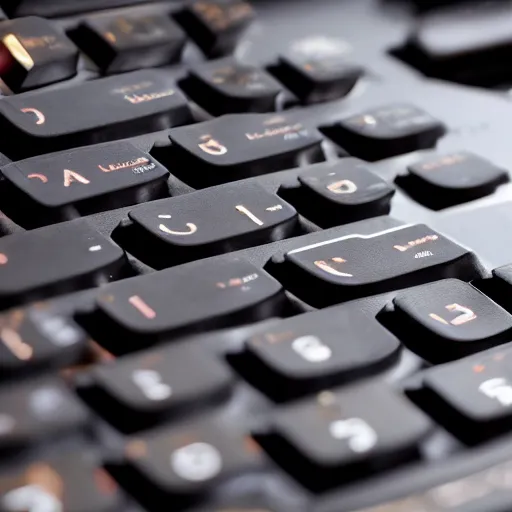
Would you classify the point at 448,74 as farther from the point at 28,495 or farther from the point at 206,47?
the point at 28,495

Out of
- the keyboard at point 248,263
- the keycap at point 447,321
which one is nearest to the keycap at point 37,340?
the keyboard at point 248,263

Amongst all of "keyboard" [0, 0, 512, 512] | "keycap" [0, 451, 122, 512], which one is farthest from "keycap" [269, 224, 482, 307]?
"keycap" [0, 451, 122, 512]

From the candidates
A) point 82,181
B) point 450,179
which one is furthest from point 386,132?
point 82,181

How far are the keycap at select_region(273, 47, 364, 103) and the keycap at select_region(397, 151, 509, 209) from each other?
0.18 feet

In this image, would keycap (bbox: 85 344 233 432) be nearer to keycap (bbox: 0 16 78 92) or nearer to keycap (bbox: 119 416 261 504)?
keycap (bbox: 119 416 261 504)

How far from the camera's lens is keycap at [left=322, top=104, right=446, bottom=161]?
0.41 metres

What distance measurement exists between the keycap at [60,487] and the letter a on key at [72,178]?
0.38ft

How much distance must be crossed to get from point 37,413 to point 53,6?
0.74 feet

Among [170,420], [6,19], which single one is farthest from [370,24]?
[170,420]

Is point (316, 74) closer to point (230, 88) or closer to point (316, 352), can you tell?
point (230, 88)

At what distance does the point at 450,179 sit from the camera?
0.40 m

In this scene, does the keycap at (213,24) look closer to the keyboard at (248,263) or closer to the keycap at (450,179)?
the keyboard at (248,263)

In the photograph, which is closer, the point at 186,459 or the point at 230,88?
the point at 186,459

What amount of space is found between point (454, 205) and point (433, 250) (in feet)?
0.16
